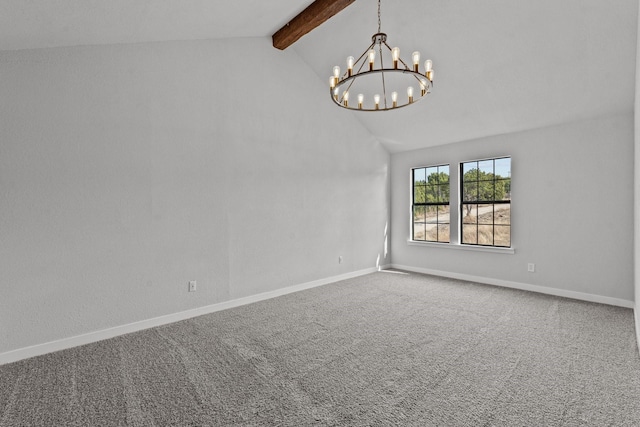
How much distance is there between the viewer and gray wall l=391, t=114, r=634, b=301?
154 inches

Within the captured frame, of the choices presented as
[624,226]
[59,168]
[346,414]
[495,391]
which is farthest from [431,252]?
[59,168]

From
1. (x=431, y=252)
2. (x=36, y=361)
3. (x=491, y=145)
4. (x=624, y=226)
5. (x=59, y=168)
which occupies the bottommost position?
(x=36, y=361)

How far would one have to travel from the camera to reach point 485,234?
5238 millimetres

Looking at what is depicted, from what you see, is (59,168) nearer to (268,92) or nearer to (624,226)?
(268,92)

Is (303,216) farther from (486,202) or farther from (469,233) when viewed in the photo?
(486,202)

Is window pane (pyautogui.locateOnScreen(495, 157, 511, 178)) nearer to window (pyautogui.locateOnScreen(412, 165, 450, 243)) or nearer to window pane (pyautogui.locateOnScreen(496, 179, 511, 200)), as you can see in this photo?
window pane (pyautogui.locateOnScreen(496, 179, 511, 200))

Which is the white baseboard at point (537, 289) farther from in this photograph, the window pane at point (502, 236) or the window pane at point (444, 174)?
the window pane at point (444, 174)

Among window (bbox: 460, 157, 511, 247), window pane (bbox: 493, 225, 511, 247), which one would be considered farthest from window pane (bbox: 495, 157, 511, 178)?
window pane (bbox: 493, 225, 511, 247)

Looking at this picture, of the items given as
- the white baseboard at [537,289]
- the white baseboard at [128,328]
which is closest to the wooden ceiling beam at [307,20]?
the white baseboard at [128,328]

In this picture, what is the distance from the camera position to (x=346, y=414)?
6.33 ft

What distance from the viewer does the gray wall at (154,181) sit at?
9.05 feet

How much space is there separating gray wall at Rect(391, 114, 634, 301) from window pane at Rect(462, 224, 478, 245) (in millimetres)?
214

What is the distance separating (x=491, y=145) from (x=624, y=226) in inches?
77.2

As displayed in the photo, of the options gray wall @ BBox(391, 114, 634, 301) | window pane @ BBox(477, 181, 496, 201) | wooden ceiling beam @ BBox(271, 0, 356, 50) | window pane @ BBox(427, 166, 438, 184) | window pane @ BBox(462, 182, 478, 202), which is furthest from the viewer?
window pane @ BBox(427, 166, 438, 184)
